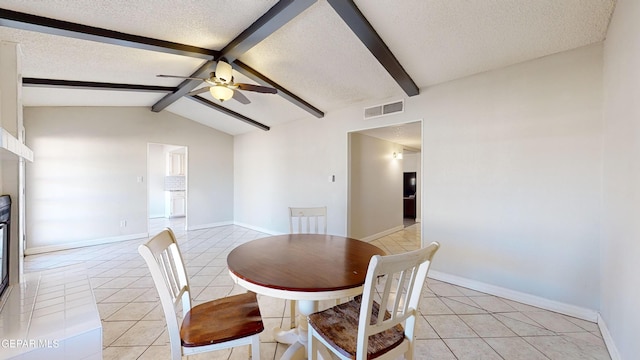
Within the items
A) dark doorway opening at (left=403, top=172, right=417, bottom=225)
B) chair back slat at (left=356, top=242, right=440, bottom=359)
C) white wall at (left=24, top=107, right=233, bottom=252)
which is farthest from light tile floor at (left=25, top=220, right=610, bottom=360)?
dark doorway opening at (left=403, top=172, right=417, bottom=225)

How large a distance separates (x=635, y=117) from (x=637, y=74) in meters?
0.26

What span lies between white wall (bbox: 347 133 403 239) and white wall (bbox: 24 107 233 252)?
4.11m

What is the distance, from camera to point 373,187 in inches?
197

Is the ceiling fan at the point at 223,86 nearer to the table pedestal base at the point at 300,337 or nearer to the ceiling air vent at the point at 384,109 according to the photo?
the ceiling air vent at the point at 384,109

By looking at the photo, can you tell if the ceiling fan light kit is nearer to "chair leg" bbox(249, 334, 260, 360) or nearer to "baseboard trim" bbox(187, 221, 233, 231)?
"chair leg" bbox(249, 334, 260, 360)

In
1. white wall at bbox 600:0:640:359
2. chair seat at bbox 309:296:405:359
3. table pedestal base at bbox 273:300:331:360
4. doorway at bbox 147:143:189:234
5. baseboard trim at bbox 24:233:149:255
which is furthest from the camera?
doorway at bbox 147:143:189:234

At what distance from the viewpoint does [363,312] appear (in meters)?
1.03

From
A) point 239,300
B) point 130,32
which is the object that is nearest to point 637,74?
point 239,300

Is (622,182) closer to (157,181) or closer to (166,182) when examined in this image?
(166,182)

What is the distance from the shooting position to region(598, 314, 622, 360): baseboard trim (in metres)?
1.67

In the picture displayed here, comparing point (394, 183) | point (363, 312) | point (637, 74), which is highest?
point (637, 74)

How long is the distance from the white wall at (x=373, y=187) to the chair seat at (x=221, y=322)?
114 inches

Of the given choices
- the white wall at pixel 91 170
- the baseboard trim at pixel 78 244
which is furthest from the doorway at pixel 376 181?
the baseboard trim at pixel 78 244

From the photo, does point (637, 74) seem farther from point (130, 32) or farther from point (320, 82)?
point (130, 32)
